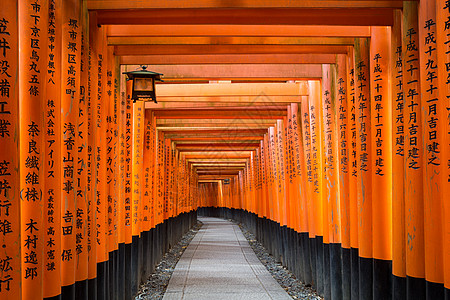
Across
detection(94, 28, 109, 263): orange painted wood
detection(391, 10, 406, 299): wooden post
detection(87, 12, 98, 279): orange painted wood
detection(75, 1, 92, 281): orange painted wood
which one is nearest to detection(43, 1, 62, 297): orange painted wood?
detection(75, 1, 92, 281): orange painted wood

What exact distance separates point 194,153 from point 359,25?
19.0m

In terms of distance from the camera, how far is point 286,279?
11688mm

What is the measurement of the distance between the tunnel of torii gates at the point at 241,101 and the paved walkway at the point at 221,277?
968 millimetres

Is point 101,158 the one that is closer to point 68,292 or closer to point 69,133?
point 69,133

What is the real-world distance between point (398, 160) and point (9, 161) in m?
3.61

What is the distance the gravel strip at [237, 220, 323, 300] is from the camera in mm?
9727

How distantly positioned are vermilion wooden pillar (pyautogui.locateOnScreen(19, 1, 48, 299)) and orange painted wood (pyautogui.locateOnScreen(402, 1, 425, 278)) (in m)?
3.19

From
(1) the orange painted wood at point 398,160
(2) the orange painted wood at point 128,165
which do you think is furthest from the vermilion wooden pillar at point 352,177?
(2) the orange painted wood at point 128,165

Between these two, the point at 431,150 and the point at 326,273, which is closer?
the point at 431,150

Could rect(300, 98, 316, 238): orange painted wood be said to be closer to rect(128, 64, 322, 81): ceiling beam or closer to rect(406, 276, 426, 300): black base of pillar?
rect(128, 64, 322, 81): ceiling beam

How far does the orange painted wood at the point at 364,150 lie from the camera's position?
6281 mm

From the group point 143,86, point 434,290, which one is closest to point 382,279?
point 434,290

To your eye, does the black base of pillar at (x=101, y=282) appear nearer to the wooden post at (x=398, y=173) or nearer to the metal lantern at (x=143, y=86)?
the metal lantern at (x=143, y=86)

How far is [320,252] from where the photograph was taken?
366 inches
